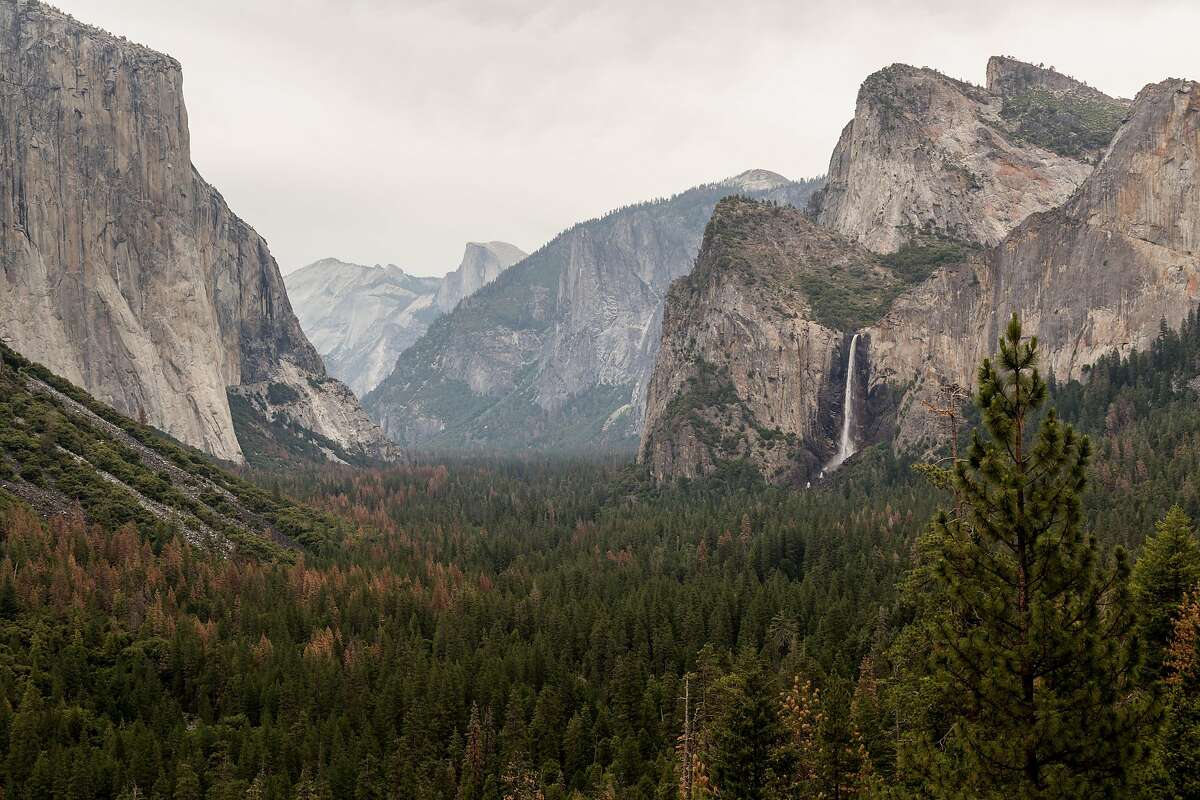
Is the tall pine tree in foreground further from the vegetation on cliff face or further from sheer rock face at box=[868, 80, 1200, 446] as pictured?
sheer rock face at box=[868, 80, 1200, 446]

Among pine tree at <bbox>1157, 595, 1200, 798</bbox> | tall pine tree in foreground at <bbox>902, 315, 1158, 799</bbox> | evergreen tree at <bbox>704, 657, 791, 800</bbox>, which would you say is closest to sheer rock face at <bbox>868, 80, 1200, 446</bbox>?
pine tree at <bbox>1157, 595, 1200, 798</bbox>

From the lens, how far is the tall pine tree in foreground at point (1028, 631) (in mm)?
25141

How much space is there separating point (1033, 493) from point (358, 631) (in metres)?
88.5

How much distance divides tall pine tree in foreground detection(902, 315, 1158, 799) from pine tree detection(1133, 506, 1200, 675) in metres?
19.4

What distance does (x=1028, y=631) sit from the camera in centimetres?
2592

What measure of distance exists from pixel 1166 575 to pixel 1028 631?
2440 centimetres

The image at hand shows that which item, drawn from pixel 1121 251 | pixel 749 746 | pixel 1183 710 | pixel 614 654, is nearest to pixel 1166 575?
pixel 1183 710

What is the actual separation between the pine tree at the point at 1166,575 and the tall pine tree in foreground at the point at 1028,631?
19430mm

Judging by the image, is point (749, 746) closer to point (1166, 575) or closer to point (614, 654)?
point (1166, 575)

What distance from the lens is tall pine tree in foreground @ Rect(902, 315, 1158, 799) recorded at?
2514 centimetres

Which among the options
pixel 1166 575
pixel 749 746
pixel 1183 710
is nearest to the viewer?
pixel 1183 710

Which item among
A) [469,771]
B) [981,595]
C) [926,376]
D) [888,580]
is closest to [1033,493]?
[981,595]

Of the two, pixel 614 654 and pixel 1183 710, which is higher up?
pixel 1183 710

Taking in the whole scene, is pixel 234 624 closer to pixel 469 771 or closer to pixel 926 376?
pixel 469 771
